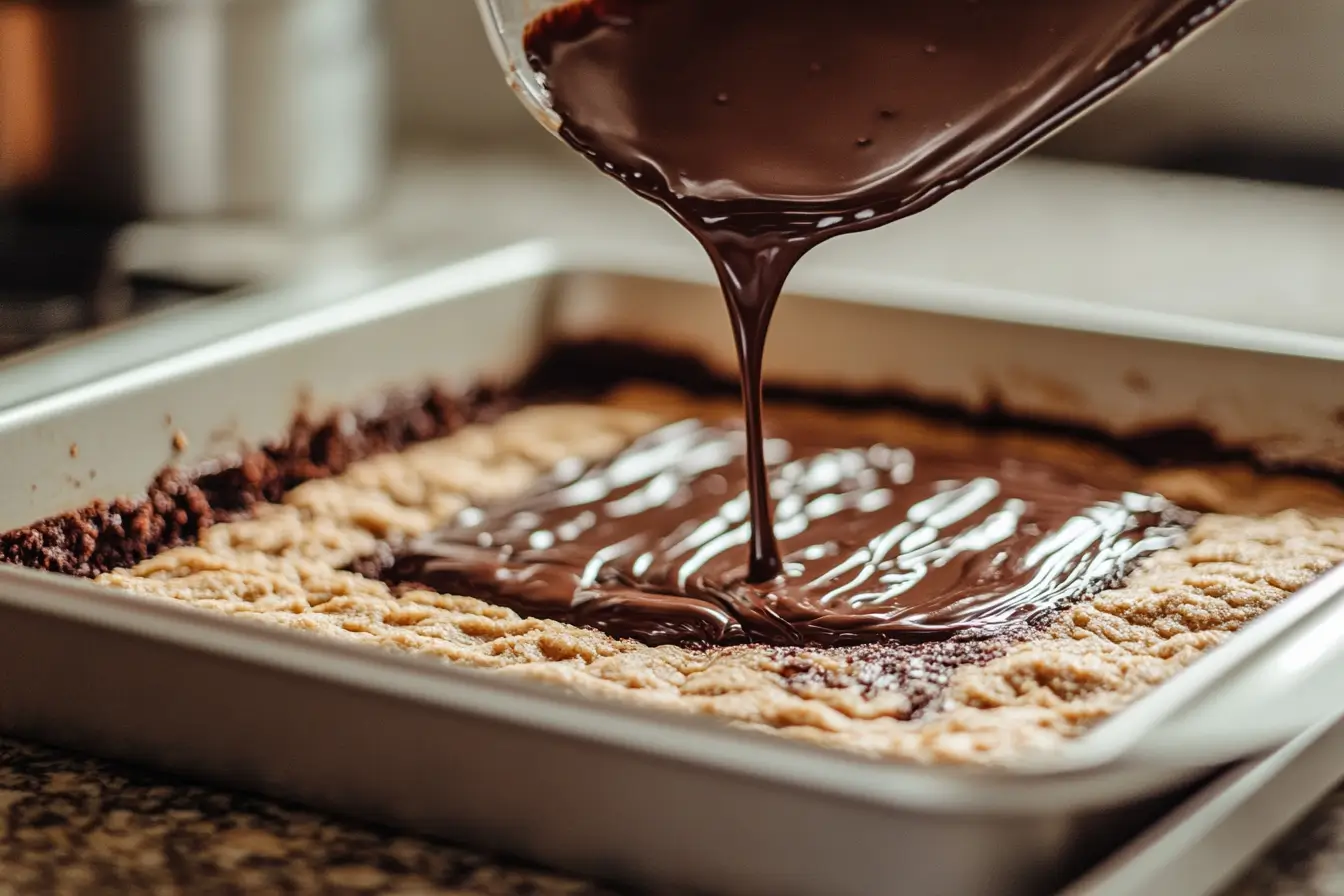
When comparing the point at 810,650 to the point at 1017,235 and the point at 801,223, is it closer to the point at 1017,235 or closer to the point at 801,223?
the point at 801,223

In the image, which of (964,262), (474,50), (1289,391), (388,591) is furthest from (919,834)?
(474,50)

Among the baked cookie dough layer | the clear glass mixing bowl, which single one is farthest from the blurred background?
the clear glass mixing bowl

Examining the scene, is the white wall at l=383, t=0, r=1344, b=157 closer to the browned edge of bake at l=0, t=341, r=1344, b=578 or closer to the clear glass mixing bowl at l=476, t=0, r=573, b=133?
the browned edge of bake at l=0, t=341, r=1344, b=578

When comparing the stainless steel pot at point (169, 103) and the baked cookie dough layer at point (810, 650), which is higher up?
the stainless steel pot at point (169, 103)

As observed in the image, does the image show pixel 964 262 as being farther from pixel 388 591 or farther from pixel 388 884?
pixel 388 884

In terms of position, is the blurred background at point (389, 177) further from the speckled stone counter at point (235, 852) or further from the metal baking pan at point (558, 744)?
the speckled stone counter at point (235, 852)

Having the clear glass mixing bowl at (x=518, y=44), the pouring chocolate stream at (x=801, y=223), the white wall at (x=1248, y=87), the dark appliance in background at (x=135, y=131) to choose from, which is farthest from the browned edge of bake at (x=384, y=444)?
the white wall at (x=1248, y=87)

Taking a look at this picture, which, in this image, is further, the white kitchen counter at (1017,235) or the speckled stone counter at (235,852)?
the white kitchen counter at (1017,235)
